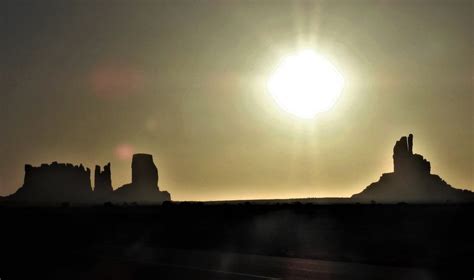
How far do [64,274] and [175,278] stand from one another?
4.49m

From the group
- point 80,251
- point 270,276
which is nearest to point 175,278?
point 270,276

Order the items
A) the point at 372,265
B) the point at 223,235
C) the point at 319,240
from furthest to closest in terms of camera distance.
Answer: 1. the point at 223,235
2. the point at 319,240
3. the point at 372,265

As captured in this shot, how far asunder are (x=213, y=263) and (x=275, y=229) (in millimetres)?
30605

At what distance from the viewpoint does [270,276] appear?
2305cm

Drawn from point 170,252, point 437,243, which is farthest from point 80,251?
point 437,243

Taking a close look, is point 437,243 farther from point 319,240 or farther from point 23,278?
point 23,278

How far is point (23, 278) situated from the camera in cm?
2386

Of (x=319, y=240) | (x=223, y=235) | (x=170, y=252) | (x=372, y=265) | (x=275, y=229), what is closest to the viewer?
(x=372, y=265)

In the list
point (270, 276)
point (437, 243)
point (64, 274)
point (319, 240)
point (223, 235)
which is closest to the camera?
point (270, 276)

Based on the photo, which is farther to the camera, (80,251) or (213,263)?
(80,251)

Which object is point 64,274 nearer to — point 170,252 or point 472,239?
point 170,252

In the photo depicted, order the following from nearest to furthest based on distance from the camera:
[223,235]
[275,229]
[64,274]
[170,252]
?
[64,274], [170,252], [223,235], [275,229]

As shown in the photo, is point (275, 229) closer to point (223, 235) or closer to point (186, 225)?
point (223, 235)

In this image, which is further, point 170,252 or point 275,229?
point 275,229
